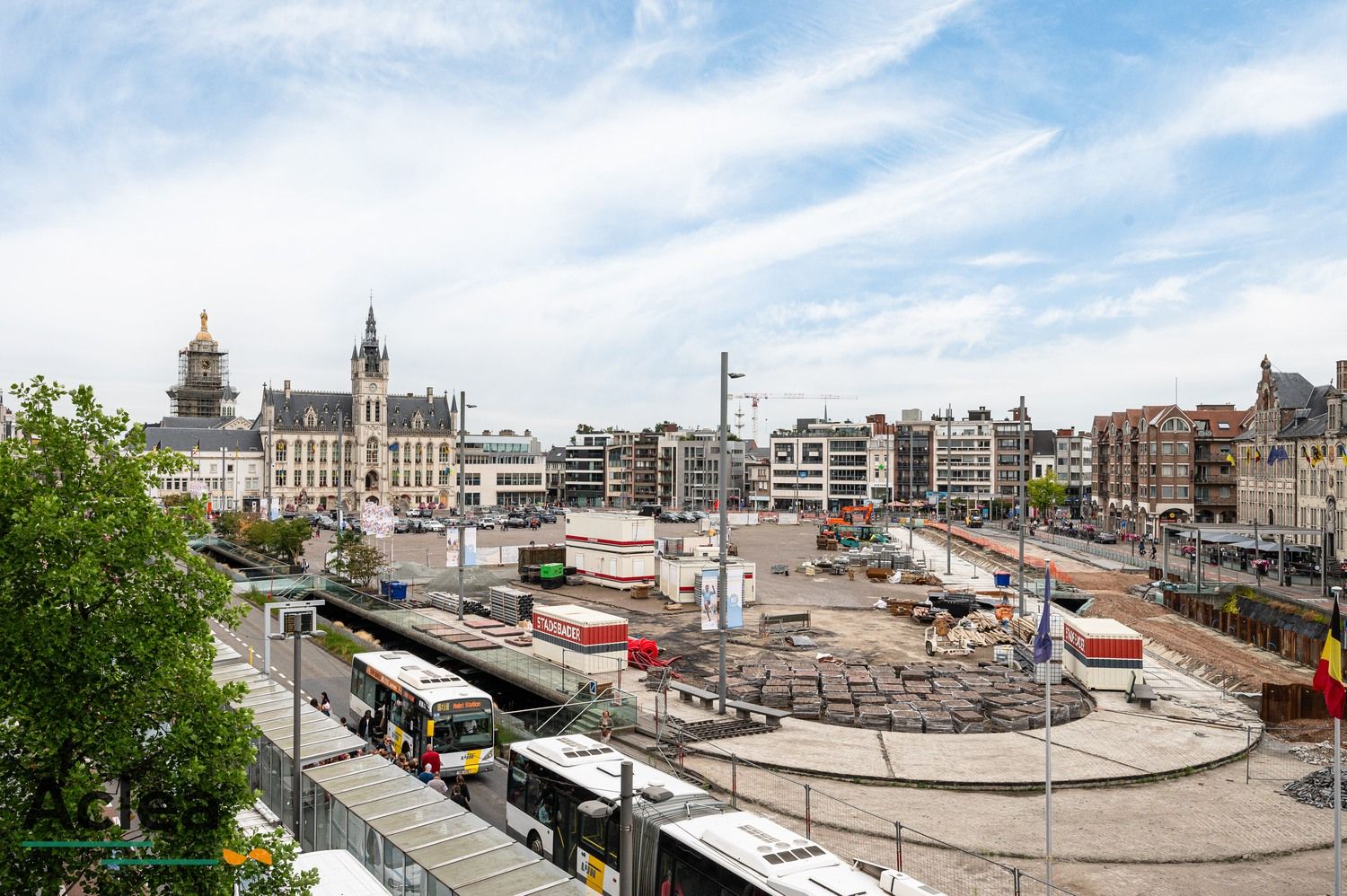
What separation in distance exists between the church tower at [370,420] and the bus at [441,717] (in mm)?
137087

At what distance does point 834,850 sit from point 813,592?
45.6 meters

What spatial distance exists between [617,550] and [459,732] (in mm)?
35719

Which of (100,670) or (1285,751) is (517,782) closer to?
(100,670)

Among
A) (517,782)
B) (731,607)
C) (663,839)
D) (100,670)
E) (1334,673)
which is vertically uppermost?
(100,670)

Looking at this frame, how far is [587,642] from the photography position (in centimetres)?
3678

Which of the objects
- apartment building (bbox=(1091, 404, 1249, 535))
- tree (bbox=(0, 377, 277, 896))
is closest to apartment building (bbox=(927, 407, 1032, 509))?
apartment building (bbox=(1091, 404, 1249, 535))

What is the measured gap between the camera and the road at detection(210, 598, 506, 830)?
24.2m

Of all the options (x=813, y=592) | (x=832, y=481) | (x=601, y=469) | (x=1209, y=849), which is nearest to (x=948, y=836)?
(x=1209, y=849)

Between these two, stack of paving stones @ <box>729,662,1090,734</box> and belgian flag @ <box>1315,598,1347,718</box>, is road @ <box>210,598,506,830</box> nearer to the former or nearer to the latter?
stack of paving stones @ <box>729,662,1090,734</box>

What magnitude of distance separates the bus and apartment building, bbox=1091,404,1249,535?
102 metres

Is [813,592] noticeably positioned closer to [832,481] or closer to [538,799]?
[538,799]

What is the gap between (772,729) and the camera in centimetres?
2936

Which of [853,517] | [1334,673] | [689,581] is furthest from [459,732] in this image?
[853,517]

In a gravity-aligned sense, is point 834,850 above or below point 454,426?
below
